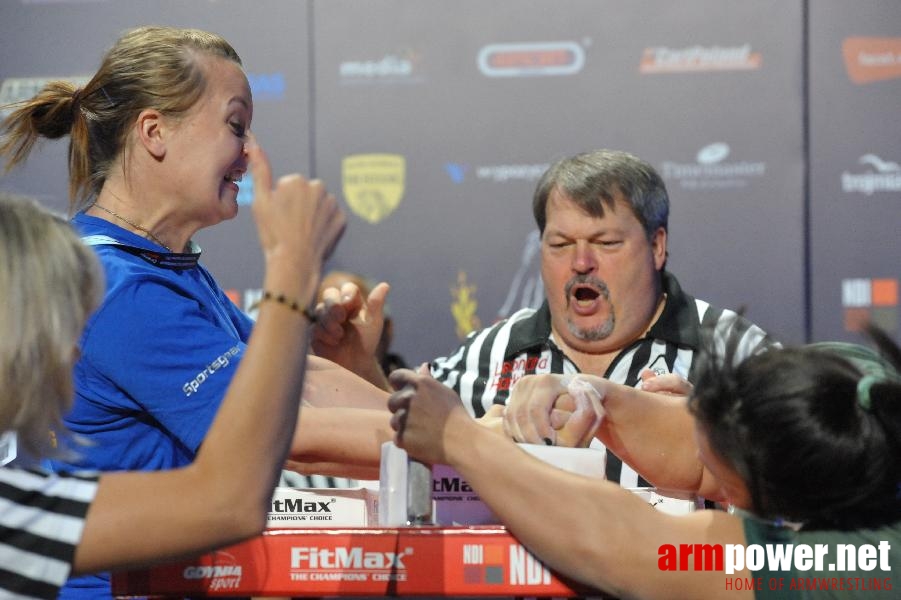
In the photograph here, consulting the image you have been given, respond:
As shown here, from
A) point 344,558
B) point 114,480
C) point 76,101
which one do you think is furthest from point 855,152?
point 114,480

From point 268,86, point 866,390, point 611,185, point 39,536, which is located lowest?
point 39,536

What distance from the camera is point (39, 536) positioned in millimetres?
1180

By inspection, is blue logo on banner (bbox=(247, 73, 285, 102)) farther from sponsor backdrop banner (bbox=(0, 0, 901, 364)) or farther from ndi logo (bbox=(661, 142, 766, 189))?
ndi logo (bbox=(661, 142, 766, 189))

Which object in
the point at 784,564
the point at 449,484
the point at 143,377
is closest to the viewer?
the point at 784,564

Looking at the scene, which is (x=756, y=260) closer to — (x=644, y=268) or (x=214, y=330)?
(x=644, y=268)

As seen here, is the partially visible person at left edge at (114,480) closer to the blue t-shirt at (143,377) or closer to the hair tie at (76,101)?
the blue t-shirt at (143,377)

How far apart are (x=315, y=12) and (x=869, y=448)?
337cm

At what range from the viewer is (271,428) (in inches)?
46.4

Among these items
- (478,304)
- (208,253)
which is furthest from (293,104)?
(478,304)

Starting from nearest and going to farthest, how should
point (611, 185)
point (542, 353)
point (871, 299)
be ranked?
1. point (611, 185)
2. point (542, 353)
3. point (871, 299)

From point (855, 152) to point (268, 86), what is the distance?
2.17 m

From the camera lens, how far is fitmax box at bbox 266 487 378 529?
181cm

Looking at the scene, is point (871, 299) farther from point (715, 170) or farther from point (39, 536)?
point (39, 536)

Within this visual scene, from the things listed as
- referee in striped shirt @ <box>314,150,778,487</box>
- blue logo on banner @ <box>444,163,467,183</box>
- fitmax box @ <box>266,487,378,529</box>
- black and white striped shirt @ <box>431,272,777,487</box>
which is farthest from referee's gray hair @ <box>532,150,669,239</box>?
blue logo on banner @ <box>444,163,467,183</box>
